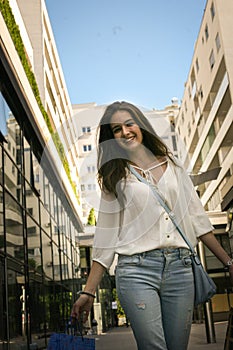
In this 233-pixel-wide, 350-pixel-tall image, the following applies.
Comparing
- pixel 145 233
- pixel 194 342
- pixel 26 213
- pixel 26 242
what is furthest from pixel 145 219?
pixel 26 213

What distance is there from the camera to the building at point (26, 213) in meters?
11.6

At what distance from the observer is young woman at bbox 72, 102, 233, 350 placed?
256 cm

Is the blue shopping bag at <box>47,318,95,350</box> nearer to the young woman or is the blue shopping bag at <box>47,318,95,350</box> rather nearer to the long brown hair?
the young woman

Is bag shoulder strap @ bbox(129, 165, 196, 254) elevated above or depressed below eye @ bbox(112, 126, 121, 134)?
below

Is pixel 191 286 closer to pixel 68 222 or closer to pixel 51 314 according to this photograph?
pixel 51 314

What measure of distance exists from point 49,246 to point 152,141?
16747 mm

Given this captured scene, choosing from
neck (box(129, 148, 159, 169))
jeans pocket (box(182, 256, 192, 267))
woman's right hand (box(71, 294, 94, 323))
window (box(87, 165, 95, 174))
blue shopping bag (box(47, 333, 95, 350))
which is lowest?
blue shopping bag (box(47, 333, 95, 350))

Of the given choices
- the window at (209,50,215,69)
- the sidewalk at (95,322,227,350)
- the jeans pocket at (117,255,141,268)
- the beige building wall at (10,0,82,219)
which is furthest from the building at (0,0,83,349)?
the window at (209,50,215,69)

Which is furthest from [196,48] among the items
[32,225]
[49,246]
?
[32,225]

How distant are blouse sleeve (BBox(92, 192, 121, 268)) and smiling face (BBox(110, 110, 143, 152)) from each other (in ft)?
0.83

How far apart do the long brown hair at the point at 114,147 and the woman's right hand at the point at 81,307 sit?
0.45 meters

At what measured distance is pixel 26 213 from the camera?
577 inches

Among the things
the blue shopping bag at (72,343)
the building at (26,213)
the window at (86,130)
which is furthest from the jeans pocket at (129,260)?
the building at (26,213)

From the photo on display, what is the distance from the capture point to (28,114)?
47.4ft
